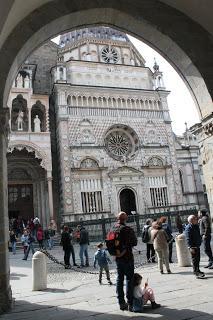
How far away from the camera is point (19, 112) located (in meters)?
23.5

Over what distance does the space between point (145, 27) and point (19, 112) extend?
18804 mm

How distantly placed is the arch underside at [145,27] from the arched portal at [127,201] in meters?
19.7

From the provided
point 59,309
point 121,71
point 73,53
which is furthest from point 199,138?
point 73,53

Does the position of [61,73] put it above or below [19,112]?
above

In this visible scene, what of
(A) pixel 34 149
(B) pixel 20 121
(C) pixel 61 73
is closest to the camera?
(A) pixel 34 149

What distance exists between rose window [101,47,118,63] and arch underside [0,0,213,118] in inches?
1035

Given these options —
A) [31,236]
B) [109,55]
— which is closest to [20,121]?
[31,236]

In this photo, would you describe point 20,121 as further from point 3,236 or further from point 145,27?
point 3,236

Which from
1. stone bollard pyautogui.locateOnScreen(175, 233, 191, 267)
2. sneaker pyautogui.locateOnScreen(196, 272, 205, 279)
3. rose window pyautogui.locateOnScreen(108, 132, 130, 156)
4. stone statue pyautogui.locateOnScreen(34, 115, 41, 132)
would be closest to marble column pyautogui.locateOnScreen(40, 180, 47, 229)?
stone statue pyautogui.locateOnScreen(34, 115, 41, 132)

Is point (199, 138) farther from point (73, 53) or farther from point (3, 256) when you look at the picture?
point (73, 53)

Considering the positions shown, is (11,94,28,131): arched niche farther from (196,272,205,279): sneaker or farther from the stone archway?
(196,272,205,279): sneaker

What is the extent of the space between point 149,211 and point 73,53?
1803cm

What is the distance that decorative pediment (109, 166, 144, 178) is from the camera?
25.1 metres

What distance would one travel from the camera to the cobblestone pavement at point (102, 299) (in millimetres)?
4340
